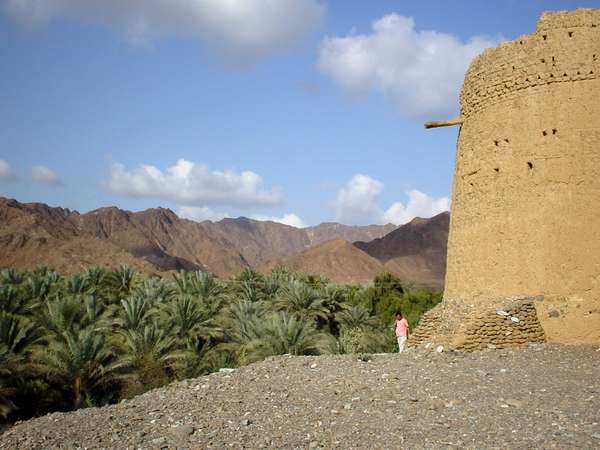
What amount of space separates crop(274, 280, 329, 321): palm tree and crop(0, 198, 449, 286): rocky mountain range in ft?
56.8

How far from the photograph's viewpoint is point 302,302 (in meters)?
18.8

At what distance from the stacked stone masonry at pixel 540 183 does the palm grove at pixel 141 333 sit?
572 cm

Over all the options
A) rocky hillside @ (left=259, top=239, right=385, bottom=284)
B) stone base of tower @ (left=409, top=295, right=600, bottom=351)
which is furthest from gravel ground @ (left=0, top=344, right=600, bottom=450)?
rocky hillside @ (left=259, top=239, right=385, bottom=284)

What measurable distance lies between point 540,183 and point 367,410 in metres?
5.55

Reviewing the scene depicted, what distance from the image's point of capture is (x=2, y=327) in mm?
12367

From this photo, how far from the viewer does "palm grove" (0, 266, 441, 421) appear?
12414 mm

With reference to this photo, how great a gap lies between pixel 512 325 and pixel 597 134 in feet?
12.0

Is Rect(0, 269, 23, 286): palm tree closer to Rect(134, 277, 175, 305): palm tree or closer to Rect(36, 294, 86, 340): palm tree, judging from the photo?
Rect(134, 277, 175, 305): palm tree

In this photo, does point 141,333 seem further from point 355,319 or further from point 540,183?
point 540,183

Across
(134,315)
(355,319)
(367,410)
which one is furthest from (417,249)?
(367,410)

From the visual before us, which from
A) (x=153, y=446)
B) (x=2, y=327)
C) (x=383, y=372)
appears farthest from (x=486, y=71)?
(x=2, y=327)

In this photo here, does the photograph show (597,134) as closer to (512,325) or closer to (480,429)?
(512,325)

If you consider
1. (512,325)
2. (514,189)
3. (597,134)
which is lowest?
(512,325)

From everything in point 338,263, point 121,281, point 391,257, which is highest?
point 391,257
